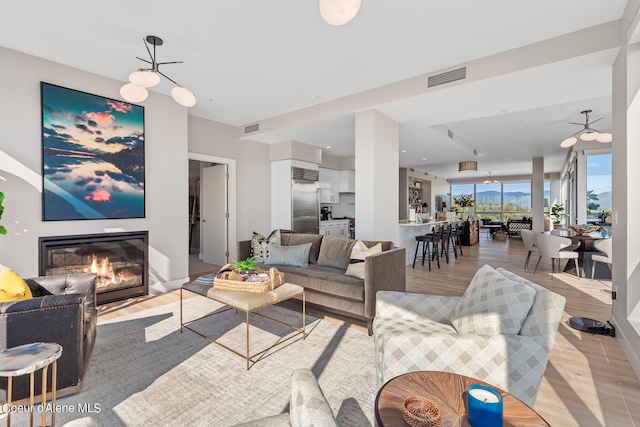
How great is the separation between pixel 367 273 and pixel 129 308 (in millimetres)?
3030

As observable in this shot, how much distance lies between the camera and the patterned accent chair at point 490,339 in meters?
1.42

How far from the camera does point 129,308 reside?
3.76 m

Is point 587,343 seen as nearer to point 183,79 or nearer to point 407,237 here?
point 407,237

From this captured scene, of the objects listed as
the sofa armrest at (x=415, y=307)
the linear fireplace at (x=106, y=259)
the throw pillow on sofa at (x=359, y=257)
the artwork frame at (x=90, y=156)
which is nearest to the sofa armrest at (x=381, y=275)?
the throw pillow on sofa at (x=359, y=257)

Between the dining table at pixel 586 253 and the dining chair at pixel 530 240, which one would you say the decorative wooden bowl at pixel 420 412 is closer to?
the dining table at pixel 586 253

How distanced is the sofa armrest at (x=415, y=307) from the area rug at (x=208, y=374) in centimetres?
53

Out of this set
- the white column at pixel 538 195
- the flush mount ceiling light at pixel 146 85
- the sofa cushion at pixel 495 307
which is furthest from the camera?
the white column at pixel 538 195

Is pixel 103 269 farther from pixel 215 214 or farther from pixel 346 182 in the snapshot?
pixel 346 182

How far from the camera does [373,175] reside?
447 cm

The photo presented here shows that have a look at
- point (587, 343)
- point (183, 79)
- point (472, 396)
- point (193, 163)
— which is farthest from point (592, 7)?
point (193, 163)

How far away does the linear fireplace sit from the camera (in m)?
3.53

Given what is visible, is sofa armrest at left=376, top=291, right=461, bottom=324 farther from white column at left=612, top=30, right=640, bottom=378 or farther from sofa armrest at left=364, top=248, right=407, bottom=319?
white column at left=612, top=30, right=640, bottom=378

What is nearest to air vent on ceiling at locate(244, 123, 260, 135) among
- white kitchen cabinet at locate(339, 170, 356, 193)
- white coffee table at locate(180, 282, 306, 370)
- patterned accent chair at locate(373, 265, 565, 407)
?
white kitchen cabinet at locate(339, 170, 356, 193)

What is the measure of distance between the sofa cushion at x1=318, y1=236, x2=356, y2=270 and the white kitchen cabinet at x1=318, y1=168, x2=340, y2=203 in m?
4.07
